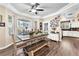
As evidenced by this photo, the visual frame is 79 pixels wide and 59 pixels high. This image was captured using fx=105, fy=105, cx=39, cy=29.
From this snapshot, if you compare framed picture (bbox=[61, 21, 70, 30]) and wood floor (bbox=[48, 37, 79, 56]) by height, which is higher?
framed picture (bbox=[61, 21, 70, 30])

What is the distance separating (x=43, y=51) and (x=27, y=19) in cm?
66

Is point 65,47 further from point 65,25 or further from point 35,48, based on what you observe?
point 35,48

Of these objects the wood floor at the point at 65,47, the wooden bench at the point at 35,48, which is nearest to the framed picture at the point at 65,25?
the wood floor at the point at 65,47

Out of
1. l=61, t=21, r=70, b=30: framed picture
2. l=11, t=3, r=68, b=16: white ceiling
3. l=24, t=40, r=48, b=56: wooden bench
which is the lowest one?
l=24, t=40, r=48, b=56: wooden bench

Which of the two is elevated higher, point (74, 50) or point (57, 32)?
point (57, 32)

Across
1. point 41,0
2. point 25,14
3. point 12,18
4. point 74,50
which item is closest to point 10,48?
point 12,18

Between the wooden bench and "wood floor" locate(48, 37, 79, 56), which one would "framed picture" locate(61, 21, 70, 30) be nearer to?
"wood floor" locate(48, 37, 79, 56)

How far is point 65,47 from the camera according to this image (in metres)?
1.91

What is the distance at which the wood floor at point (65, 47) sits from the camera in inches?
74.1

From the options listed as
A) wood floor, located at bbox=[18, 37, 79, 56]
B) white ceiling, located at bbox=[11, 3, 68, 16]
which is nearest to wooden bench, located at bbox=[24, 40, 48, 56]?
wood floor, located at bbox=[18, 37, 79, 56]

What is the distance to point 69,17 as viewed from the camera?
74.2 inches

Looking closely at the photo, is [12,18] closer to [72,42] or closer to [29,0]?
[29,0]

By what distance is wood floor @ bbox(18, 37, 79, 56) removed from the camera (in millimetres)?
1883

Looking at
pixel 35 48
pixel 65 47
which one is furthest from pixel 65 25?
pixel 35 48
